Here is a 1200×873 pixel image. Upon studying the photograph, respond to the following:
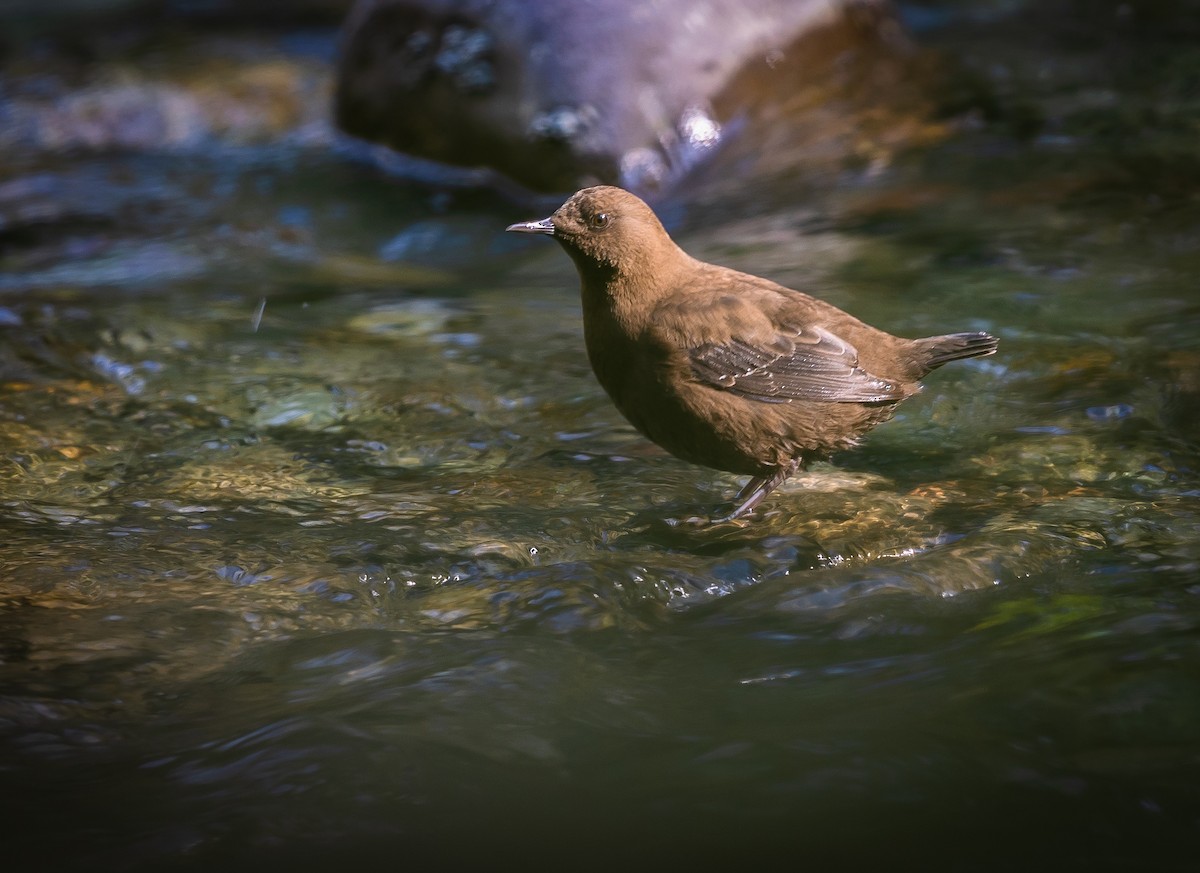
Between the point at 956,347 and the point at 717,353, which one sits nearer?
the point at 717,353

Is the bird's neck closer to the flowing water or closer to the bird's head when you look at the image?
the bird's head

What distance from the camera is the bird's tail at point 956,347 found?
4.38 meters

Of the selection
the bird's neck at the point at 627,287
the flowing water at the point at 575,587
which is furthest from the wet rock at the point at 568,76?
the bird's neck at the point at 627,287

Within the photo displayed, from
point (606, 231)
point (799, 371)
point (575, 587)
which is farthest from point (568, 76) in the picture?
point (575, 587)

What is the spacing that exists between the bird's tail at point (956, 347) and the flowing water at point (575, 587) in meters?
0.42

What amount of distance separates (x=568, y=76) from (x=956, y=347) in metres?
4.92

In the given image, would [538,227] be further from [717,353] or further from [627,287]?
→ [717,353]

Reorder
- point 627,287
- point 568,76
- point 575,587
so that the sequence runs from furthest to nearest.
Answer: point 568,76
point 627,287
point 575,587

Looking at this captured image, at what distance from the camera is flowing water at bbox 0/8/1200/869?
9.62ft

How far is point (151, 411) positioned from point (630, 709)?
114 inches

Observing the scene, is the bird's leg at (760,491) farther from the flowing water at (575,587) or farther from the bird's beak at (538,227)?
the bird's beak at (538,227)

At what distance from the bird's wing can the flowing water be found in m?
0.39

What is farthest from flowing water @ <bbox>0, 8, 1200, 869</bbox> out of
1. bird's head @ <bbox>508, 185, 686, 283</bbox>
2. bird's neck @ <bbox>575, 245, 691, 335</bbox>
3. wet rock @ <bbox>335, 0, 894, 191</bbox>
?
wet rock @ <bbox>335, 0, 894, 191</bbox>

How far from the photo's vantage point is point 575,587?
386 centimetres
